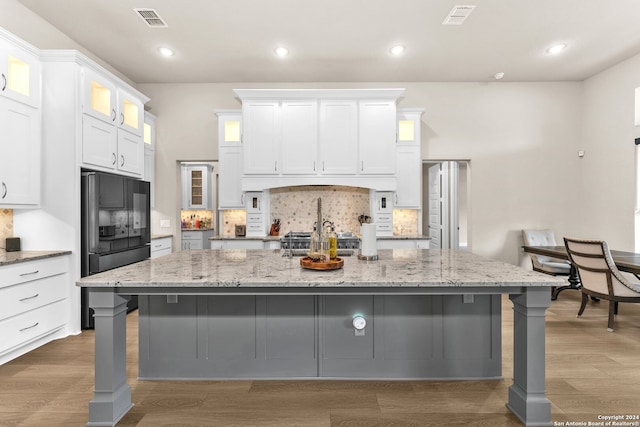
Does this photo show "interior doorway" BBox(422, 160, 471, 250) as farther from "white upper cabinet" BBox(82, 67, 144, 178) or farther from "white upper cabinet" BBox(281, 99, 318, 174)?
"white upper cabinet" BBox(82, 67, 144, 178)

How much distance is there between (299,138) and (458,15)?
7.83 ft

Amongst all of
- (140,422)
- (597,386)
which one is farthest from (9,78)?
(597,386)

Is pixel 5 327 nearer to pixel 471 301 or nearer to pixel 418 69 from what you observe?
pixel 471 301

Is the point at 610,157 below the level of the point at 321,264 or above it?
above

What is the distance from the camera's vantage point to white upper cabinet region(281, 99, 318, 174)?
517 centimetres

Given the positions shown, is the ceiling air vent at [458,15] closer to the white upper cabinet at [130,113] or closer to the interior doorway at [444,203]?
the interior doorway at [444,203]

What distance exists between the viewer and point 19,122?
10.7ft

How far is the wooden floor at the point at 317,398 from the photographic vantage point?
6.98 feet

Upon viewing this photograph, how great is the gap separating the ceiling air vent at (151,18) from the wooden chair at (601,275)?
4.81 meters

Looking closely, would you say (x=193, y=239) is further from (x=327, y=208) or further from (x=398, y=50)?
(x=398, y=50)

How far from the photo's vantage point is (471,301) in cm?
254

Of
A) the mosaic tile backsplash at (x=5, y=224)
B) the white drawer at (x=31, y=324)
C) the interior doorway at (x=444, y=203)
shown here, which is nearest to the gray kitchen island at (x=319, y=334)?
the white drawer at (x=31, y=324)

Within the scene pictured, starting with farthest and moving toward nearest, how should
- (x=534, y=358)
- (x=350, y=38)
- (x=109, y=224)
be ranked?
1. (x=350, y=38)
2. (x=109, y=224)
3. (x=534, y=358)

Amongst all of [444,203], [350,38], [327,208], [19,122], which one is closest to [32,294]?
[19,122]
